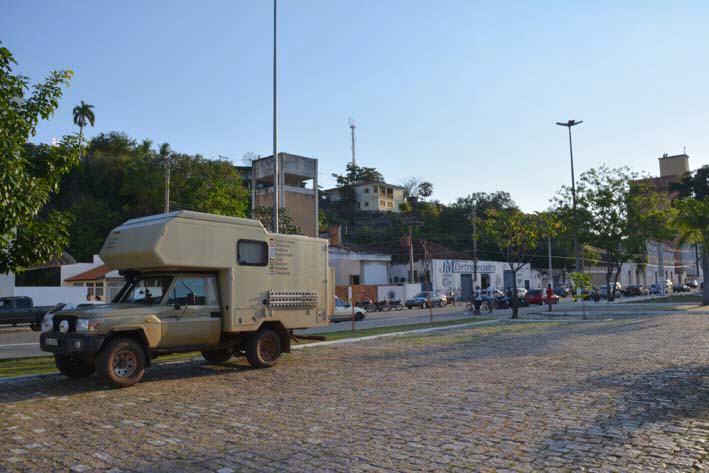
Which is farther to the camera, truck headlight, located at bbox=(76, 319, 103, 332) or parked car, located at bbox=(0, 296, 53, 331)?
parked car, located at bbox=(0, 296, 53, 331)

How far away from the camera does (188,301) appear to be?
36.0ft

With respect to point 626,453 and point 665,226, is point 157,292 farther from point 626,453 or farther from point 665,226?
point 665,226

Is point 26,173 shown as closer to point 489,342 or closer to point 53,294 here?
point 489,342

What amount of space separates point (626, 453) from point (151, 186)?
5632 cm

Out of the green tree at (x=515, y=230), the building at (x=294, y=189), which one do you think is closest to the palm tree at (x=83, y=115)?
the building at (x=294, y=189)

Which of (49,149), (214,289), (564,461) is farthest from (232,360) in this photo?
(564,461)

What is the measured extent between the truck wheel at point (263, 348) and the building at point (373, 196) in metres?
83.4

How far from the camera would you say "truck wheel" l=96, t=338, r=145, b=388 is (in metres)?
9.63

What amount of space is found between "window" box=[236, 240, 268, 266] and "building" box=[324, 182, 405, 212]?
83588 millimetres

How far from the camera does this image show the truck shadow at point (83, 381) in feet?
31.3

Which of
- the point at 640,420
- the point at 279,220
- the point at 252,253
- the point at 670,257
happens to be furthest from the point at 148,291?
the point at 670,257

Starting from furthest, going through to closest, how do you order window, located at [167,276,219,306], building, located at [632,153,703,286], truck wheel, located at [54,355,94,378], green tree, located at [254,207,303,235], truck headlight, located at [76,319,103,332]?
building, located at [632,153,703,286]
green tree, located at [254,207,303,235]
window, located at [167,276,219,306]
truck wheel, located at [54,355,94,378]
truck headlight, located at [76,319,103,332]

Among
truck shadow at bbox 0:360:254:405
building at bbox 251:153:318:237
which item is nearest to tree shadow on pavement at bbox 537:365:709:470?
truck shadow at bbox 0:360:254:405

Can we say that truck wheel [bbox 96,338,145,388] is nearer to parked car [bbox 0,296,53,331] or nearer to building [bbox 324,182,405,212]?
parked car [bbox 0,296,53,331]
